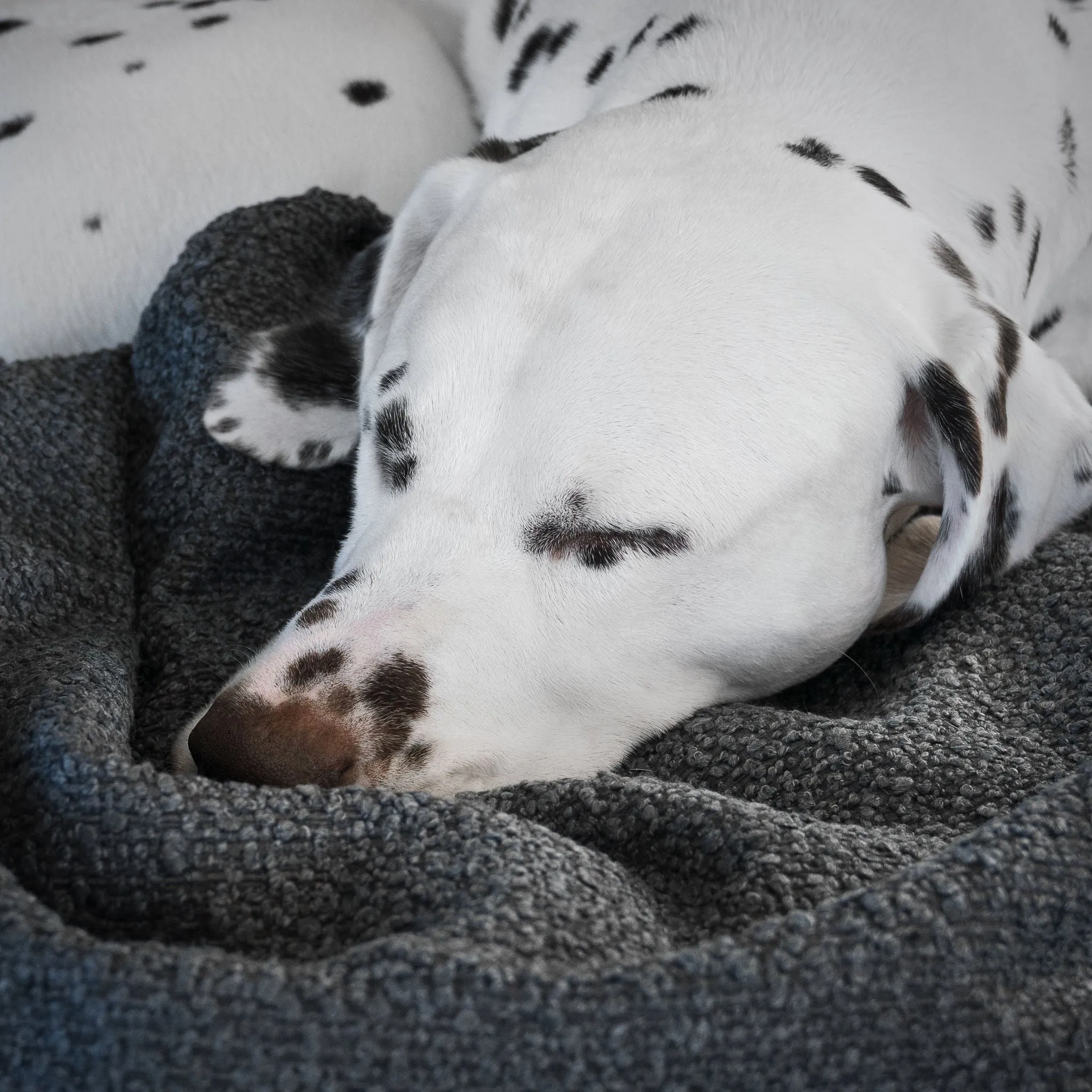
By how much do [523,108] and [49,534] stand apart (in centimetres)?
125

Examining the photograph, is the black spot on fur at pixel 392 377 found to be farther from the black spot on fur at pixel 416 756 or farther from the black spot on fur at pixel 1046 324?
the black spot on fur at pixel 1046 324

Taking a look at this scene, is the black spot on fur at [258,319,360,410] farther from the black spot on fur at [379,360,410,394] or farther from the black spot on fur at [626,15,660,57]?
the black spot on fur at [626,15,660,57]

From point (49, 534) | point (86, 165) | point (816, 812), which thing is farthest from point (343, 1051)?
point (86, 165)

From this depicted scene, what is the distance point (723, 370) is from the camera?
4.94ft

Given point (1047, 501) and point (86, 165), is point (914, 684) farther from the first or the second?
point (86, 165)

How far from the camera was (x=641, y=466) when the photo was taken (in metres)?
1.46

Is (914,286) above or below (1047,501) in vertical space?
above

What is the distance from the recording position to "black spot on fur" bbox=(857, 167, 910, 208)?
1.72m

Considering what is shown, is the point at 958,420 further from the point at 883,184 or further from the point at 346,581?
the point at 346,581

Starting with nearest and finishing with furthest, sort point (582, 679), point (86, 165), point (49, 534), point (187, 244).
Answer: point (582, 679) < point (49, 534) < point (187, 244) < point (86, 165)

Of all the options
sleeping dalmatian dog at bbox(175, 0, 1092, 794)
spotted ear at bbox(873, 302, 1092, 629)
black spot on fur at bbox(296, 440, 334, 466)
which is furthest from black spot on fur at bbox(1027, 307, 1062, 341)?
black spot on fur at bbox(296, 440, 334, 466)

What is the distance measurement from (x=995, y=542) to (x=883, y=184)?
0.50 meters

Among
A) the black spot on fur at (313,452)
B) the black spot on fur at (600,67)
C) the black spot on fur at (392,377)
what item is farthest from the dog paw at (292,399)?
the black spot on fur at (600,67)

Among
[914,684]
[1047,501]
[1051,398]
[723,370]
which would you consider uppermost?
[723,370]
